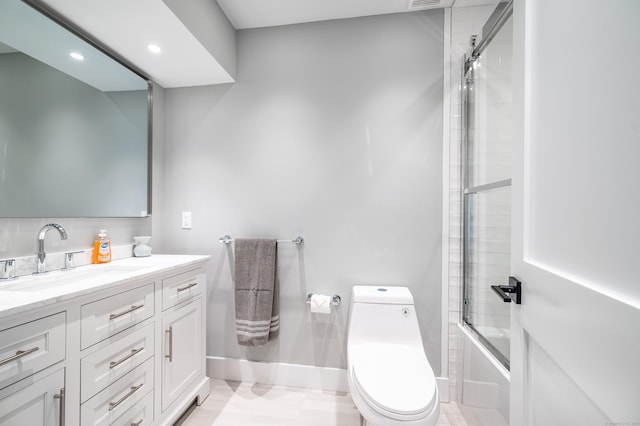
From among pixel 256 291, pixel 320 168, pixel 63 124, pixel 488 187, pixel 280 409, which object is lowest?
pixel 280 409

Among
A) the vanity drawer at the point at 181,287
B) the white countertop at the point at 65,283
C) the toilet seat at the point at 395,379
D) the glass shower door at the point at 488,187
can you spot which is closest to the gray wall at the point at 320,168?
the glass shower door at the point at 488,187

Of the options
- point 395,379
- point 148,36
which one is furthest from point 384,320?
point 148,36

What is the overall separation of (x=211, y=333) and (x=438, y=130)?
2128 millimetres

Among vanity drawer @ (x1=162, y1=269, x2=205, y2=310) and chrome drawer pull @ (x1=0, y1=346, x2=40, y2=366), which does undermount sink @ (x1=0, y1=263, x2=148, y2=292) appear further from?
chrome drawer pull @ (x1=0, y1=346, x2=40, y2=366)

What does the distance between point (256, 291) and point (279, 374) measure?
615 mm

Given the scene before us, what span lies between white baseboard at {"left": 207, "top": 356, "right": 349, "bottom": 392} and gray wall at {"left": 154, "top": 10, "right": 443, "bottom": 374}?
5 centimetres

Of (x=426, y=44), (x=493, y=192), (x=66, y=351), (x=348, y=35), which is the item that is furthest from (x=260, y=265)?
(x=426, y=44)

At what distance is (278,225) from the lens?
A: 6.09 feet

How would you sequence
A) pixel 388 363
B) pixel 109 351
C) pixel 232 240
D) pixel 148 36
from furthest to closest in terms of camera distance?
1. pixel 232 240
2. pixel 148 36
3. pixel 388 363
4. pixel 109 351

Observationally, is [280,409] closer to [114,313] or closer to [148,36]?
[114,313]

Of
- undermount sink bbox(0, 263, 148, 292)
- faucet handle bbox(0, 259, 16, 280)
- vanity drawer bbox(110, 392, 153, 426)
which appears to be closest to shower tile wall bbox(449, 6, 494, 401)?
vanity drawer bbox(110, 392, 153, 426)

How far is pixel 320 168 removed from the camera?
1809 mm

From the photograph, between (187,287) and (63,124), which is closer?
(63,124)

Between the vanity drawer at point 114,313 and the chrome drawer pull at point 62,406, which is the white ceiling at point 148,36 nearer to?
the vanity drawer at point 114,313
